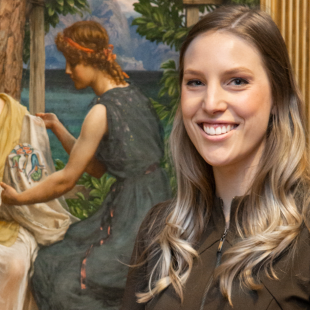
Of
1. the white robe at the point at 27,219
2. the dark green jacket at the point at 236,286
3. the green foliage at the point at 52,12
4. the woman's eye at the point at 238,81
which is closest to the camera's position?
the dark green jacket at the point at 236,286

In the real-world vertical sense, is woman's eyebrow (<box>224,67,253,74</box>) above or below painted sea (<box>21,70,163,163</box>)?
above

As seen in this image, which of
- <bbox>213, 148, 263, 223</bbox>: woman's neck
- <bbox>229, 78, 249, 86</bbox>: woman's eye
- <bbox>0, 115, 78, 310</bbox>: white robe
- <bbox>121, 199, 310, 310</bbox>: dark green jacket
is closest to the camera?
<bbox>121, 199, 310, 310</bbox>: dark green jacket

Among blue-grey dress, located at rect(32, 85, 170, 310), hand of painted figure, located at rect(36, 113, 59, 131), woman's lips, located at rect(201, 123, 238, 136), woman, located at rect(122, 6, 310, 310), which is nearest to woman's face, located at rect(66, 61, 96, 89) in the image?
blue-grey dress, located at rect(32, 85, 170, 310)

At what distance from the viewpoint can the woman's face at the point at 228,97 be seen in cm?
143

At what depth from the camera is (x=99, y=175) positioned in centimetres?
269

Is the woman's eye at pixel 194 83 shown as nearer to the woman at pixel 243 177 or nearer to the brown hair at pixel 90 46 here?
the woman at pixel 243 177

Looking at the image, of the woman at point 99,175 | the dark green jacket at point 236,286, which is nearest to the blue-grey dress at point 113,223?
the woman at point 99,175

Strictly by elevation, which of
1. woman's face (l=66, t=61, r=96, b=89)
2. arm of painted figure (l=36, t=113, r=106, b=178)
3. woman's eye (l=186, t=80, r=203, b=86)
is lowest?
arm of painted figure (l=36, t=113, r=106, b=178)

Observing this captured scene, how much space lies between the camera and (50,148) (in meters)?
2.68

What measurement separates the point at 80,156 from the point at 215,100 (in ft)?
4.82

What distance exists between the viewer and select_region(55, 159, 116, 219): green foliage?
8.81 ft

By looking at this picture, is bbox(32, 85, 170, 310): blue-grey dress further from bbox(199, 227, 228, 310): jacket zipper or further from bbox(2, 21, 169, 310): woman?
bbox(199, 227, 228, 310): jacket zipper

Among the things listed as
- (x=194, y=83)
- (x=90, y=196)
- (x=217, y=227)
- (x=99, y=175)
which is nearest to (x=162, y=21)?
(x=99, y=175)

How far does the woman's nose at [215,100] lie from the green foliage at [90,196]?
141 centimetres
